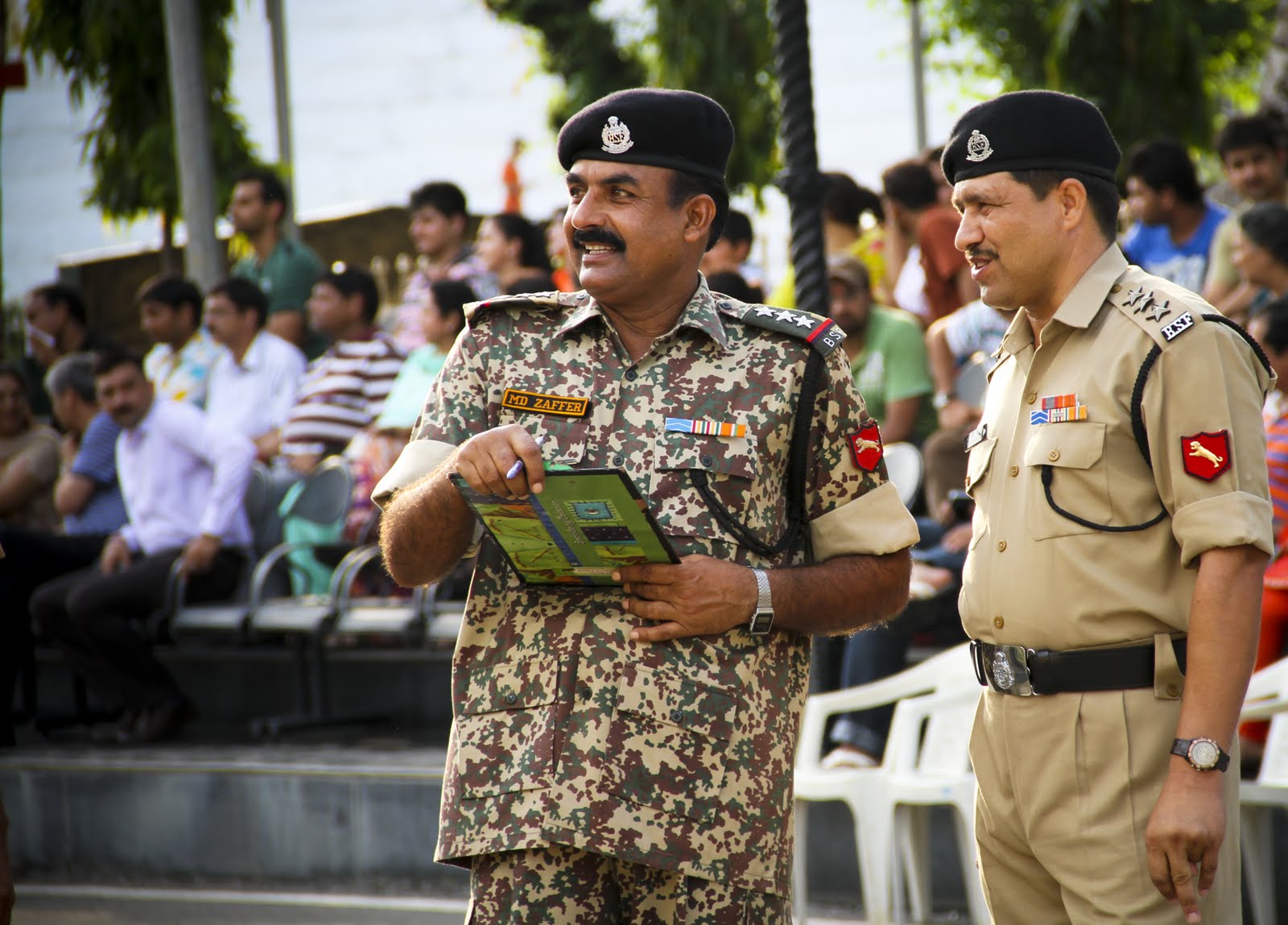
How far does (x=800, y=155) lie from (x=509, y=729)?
318cm

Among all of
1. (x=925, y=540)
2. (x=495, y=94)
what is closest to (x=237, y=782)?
(x=925, y=540)

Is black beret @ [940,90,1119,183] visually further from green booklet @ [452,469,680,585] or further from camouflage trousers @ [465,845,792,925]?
camouflage trousers @ [465,845,792,925]

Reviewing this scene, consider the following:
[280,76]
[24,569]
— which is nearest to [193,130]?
[24,569]

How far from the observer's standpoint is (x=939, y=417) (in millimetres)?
6578

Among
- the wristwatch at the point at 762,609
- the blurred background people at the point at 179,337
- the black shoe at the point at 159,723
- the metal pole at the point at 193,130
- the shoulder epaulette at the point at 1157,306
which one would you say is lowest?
the black shoe at the point at 159,723

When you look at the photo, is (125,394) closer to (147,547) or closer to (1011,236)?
(147,547)

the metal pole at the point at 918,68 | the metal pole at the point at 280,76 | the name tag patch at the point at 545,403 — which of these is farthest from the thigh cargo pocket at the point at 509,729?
the metal pole at the point at 918,68

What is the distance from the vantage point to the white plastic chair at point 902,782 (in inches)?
190

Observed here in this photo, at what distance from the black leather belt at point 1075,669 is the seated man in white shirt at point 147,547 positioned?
526 centimetres

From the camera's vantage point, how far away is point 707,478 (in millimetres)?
2598

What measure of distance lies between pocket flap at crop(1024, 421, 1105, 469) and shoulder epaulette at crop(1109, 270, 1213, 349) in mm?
181

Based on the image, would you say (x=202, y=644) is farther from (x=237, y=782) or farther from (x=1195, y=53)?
(x=1195, y=53)

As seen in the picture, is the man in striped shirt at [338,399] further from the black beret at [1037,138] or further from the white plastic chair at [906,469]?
the black beret at [1037,138]

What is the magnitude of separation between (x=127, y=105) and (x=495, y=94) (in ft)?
35.1
